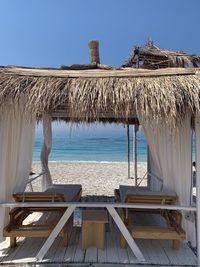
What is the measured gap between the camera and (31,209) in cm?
360

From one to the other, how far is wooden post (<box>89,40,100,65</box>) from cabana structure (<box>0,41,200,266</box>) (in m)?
1.24

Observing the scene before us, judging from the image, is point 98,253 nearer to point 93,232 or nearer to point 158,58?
point 93,232

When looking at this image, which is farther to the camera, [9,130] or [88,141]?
[88,141]

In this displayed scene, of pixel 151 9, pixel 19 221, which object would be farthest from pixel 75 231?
pixel 151 9

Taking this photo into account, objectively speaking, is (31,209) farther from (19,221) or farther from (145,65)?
(145,65)

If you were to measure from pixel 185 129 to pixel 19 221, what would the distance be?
2.17 m

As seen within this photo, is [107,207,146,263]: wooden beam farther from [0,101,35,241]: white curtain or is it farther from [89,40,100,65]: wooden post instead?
[89,40,100,65]: wooden post

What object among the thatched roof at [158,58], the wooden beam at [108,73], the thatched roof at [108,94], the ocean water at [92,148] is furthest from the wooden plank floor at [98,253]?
the thatched roof at [158,58]

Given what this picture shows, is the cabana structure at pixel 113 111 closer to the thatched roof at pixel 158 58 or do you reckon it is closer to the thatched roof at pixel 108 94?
the thatched roof at pixel 108 94

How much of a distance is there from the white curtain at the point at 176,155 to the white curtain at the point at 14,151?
1334mm

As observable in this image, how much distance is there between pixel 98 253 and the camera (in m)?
3.10

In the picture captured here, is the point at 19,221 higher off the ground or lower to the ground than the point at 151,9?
lower

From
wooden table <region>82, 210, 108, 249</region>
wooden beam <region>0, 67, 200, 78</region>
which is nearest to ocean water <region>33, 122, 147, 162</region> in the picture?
wooden beam <region>0, 67, 200, 78</region>

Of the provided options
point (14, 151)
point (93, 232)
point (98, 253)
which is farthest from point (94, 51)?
point (98, 253)
